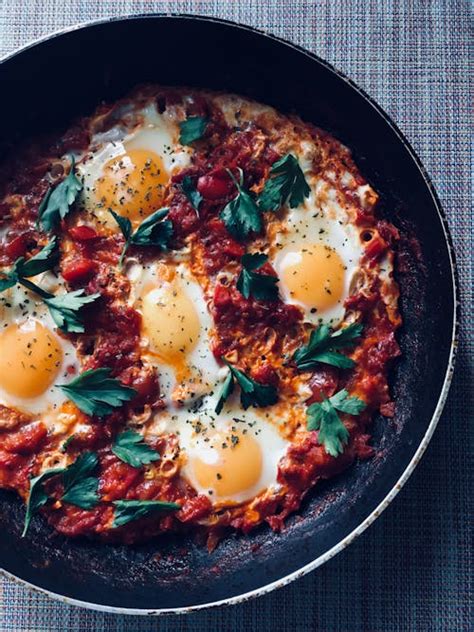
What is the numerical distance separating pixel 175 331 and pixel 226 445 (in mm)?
643

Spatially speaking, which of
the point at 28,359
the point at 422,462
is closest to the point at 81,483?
the point at 28,359

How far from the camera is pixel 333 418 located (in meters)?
4.38

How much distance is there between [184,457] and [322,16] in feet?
8.60

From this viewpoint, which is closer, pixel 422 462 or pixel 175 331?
pixel 175 331

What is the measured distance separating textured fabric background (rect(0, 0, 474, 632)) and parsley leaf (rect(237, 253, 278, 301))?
111 centimetres

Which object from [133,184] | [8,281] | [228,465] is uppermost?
[133,184]

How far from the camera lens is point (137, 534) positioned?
→ 4.50 m

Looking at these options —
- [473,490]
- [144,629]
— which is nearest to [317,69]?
[473,490]

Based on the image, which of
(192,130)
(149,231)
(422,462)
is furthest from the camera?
(422,462)

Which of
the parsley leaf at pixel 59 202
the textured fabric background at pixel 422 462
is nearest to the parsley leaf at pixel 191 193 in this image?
the parsley leaf at pixel 59 202

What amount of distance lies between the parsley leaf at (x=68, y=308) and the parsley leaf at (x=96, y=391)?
247mm

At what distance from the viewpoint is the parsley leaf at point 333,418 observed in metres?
4.38

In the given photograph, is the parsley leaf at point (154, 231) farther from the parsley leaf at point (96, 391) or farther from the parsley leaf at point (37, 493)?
the parsley leaf at point (37, 493)

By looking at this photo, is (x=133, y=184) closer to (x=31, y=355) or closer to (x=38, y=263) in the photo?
(x=38, y=263)
